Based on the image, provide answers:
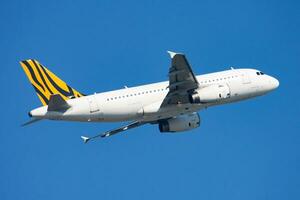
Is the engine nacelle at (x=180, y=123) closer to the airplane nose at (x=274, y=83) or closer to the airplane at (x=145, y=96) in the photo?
the airplane at (x=145, y=96)

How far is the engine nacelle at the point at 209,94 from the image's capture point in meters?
55.3

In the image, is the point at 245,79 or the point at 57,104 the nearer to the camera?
the point at 57,104

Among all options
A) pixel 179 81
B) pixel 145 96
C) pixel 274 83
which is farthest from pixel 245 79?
pixel 145 96

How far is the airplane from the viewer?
2095 inches

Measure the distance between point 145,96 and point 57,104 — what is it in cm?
877

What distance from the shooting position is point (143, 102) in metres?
56.6

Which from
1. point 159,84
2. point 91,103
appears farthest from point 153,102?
point 91,103

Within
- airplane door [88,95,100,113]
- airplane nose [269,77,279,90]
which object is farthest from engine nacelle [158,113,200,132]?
airplane door [88,95,100,113]

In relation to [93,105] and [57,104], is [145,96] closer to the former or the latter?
[93,105]

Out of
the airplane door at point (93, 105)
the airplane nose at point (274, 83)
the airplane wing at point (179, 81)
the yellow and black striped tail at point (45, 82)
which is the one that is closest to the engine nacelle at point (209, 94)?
the airplane wing at point (179, 81)

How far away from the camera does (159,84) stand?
58469 millimetres

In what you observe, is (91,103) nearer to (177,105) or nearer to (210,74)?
(177,105)

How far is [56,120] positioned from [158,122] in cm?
1253

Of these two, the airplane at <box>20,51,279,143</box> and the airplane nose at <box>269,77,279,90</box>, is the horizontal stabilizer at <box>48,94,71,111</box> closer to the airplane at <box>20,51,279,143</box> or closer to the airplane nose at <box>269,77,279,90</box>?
the airplane at <box>20,51,279,143</box>
